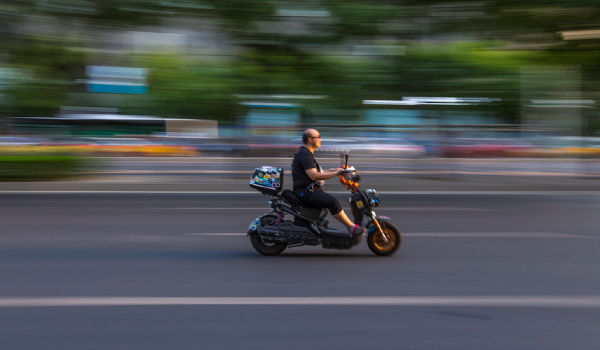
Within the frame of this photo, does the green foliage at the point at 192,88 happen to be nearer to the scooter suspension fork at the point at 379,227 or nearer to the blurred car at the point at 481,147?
the blurred car at the point at 481,147

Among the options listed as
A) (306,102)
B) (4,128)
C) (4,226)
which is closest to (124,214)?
(4,226)

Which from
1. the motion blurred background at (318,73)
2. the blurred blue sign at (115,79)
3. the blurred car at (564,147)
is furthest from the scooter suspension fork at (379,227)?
the blurred car at (564,147)

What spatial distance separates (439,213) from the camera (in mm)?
10586

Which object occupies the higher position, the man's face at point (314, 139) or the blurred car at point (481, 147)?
the man's face at point (314, 139)

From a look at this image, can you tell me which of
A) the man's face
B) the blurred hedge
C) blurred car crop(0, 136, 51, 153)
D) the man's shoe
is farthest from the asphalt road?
blurred car crop(0, 136, 51, 153)

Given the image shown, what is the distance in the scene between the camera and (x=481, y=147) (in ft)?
53.4

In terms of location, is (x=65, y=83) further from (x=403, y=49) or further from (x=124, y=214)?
(x=403, y=49)

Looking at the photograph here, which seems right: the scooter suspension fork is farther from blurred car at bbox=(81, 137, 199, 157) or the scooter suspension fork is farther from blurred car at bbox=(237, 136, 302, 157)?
blurred car at bbox=(81, 137, 199, 157)

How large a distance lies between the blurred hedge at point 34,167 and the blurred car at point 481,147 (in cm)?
944

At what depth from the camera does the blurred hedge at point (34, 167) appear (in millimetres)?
15445

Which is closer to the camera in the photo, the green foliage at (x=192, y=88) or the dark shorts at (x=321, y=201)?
the dark shorts at (x=321, y=201)

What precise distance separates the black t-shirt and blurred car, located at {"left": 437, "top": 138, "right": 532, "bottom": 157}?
34.1ft

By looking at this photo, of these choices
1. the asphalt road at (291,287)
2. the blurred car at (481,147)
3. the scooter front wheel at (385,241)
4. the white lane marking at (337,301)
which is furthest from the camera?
the blurred car at (481,147)

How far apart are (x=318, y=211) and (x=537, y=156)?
432 inches
